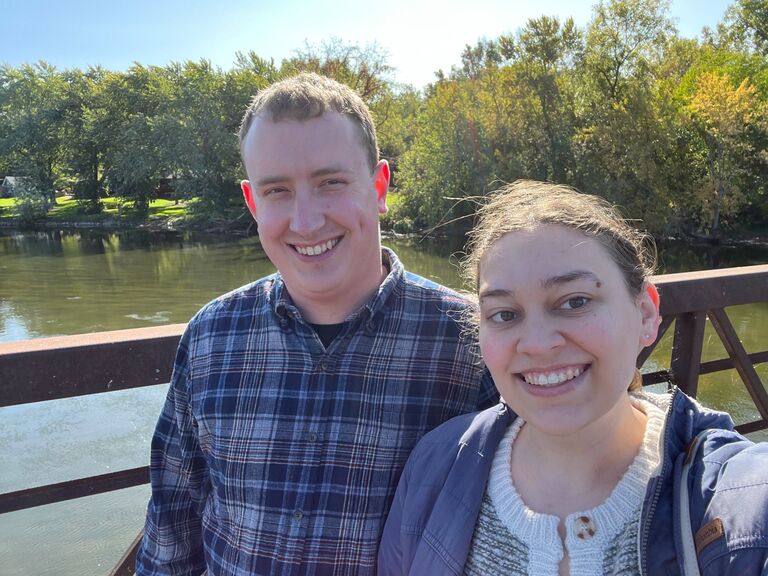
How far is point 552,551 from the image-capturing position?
1.30m

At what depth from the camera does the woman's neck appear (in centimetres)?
138

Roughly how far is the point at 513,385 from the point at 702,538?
46 centimetres

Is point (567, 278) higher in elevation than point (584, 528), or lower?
higher

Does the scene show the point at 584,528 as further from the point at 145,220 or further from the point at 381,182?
the point at 145,220

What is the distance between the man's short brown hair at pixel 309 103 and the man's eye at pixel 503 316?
70 cm

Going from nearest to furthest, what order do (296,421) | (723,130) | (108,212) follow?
(296,421) < (723,130) < (108,212)

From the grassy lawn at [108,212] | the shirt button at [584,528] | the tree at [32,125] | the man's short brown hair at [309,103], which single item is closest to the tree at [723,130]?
the man's short brown hair at [309,103]

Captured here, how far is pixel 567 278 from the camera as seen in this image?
1.37 m

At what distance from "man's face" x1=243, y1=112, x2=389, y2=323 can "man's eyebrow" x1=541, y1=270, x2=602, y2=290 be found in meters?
0.63

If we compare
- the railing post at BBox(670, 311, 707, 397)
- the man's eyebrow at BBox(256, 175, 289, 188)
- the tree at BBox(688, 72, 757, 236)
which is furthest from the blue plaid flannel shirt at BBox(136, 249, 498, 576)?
the tree at BBox(688, 72, 757, 236)

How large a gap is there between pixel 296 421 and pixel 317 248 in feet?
1.61

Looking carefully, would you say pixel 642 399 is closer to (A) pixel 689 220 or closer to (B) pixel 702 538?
(B) pixel 702 538

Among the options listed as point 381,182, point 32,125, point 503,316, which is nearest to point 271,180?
point 381,182

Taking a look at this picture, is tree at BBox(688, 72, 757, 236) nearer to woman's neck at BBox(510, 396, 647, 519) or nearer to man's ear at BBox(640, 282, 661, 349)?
man's ear at BBox(640, 282, 661, 349)
